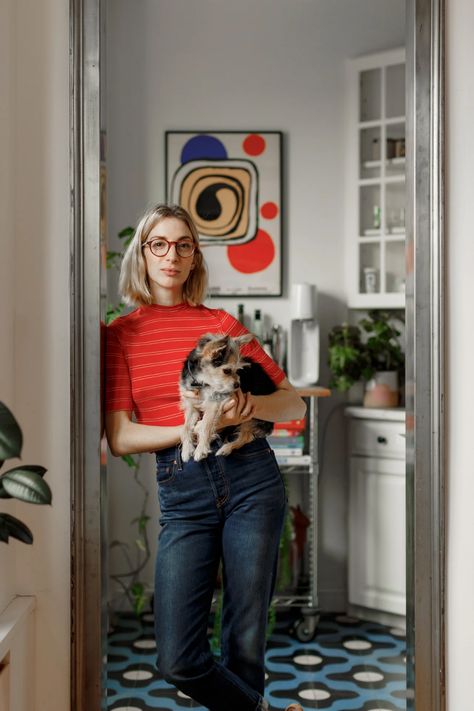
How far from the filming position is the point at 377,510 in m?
3.94

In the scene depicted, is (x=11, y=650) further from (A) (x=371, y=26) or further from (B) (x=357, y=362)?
(A) (x=371, y=26)

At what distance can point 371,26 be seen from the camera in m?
4.18

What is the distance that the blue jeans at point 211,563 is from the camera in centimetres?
203

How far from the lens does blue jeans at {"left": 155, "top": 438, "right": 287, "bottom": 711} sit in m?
2.03

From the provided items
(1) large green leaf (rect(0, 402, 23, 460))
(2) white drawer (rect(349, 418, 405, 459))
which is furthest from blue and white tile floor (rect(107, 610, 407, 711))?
(1) large green leaf (rect(0, 402, 23, 460))

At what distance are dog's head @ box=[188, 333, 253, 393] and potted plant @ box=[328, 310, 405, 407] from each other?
2015 millimetres

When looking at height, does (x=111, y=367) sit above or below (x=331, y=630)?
above

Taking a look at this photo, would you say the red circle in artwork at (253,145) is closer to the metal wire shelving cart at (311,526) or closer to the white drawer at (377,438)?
the metal wire shelving cart at (311,526)

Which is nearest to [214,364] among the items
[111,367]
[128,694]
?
[111,367]

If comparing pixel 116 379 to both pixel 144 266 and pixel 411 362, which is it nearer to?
pixel 144 266

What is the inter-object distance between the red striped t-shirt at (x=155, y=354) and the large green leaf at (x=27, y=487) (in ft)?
2.19

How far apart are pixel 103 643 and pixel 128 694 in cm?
106

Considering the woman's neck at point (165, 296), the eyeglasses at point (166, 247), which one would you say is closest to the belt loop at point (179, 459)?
the woman's neck at point (165, 296)

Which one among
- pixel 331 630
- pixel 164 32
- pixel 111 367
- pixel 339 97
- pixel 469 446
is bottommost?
pixel 331 630
